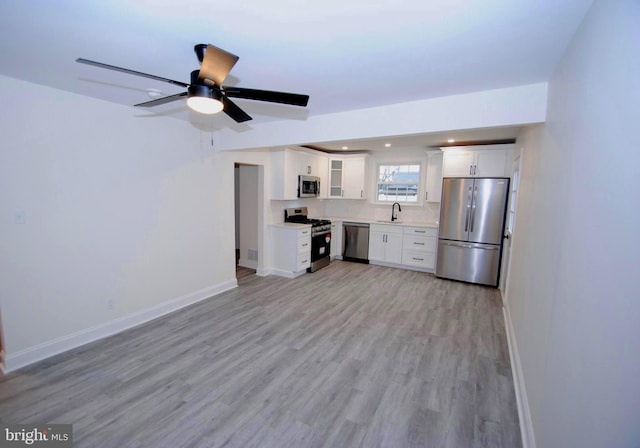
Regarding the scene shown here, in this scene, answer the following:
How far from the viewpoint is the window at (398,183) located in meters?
6.00

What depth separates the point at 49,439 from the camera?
1.82 meters

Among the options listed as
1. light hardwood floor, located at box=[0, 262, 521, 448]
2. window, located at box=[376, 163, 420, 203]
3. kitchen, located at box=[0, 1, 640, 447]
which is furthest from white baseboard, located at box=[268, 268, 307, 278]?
window, located at box=[376, 163, 420, 203]

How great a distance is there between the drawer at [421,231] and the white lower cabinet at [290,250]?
1979mm

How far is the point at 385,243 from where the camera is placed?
585 centimetres

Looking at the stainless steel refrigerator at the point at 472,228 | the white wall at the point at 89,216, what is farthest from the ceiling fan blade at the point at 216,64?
the stainless steel refrigerator at the point at 472,228

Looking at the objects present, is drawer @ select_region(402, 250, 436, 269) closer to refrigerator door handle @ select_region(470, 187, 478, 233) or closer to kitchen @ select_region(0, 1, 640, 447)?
Answer: refrigerator door handle @ select_region(470, 187, 478, 233)

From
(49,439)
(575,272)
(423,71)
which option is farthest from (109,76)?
(575,272)

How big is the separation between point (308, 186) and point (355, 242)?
1.65 metres

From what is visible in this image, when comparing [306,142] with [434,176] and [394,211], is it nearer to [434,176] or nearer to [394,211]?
[434,176]

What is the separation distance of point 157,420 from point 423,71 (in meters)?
3.08

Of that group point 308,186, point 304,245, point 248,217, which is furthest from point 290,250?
point 308,186

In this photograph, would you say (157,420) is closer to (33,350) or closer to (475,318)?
(33,350)

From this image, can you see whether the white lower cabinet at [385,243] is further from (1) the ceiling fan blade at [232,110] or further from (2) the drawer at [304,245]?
(1) the ceiling fan blade at [232,110]

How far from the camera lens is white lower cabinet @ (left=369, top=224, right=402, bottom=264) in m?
5.72
